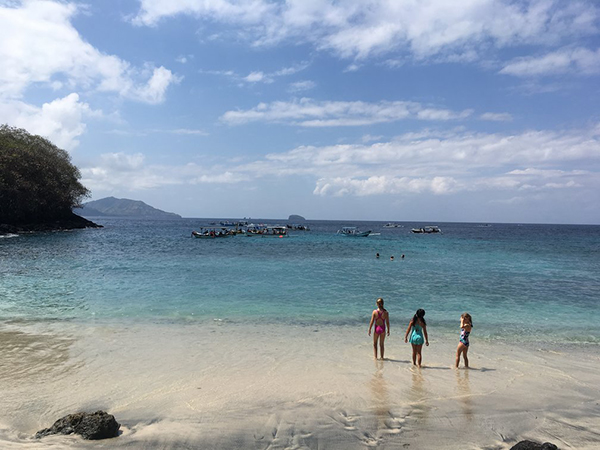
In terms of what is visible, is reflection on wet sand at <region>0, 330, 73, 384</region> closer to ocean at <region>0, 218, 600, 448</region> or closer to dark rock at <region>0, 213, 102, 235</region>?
ocean at <region>0, 218, 600, 448</region>

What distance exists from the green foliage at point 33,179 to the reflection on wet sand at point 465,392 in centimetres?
6951

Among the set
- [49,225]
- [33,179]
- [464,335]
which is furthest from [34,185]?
[464,335]

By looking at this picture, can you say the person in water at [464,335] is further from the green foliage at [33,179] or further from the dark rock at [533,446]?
the green foliage at [33,179]

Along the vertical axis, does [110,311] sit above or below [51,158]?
below

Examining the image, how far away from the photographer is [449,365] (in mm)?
10062

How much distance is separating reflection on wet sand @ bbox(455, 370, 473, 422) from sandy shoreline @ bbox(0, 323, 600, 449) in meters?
0.04

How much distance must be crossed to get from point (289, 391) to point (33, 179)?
Answer: 7296 cm

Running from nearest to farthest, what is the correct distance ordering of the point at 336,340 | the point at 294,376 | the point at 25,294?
the point at 294,376 < the point at 336,340 < the point at 25,294

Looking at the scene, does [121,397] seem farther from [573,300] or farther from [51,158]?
[51,158]

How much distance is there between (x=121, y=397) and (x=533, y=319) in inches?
599

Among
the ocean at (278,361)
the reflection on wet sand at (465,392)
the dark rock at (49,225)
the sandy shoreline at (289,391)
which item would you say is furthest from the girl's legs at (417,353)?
the dark rock at (49,225)

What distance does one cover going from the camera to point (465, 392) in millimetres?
8180

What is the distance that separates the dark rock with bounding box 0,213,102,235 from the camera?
60056 millimetres

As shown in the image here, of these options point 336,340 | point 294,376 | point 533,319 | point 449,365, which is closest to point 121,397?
point 294,376
